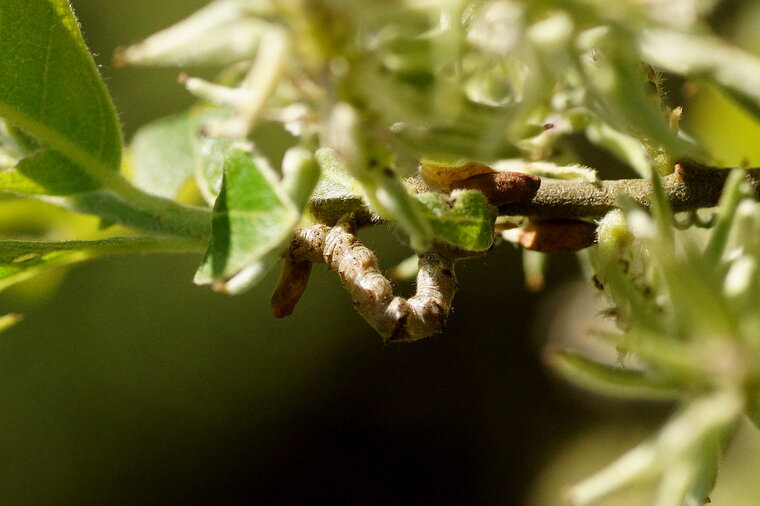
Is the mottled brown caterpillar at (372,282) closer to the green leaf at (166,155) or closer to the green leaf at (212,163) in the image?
the green leaf at (212,163)

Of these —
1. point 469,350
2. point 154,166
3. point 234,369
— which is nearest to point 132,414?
point 234,369

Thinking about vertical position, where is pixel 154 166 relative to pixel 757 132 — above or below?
above

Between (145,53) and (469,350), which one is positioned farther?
(469,350)

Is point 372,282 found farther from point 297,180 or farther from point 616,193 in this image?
point 616,193

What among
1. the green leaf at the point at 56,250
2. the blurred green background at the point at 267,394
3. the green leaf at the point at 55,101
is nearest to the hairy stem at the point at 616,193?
the green leaf at the point at 56,250

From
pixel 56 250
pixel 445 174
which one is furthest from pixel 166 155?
pixel 445 174

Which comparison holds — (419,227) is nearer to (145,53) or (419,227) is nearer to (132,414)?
(145,53)
